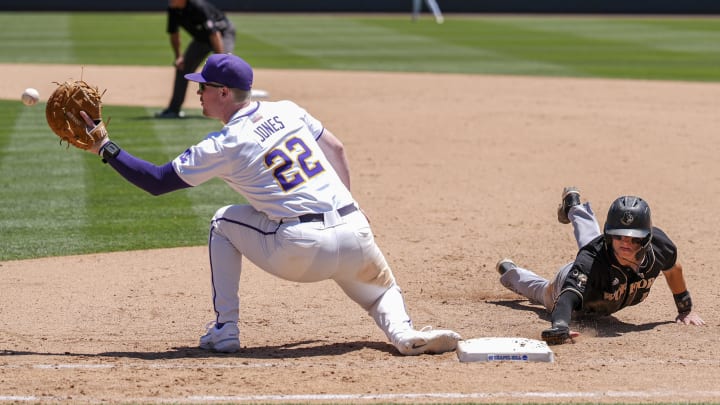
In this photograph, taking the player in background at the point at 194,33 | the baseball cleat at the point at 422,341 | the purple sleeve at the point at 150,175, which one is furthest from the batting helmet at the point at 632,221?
the player in background at the point at 194,33

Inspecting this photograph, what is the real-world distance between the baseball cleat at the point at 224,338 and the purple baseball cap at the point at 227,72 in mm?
1165

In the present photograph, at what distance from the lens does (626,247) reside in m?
5.35

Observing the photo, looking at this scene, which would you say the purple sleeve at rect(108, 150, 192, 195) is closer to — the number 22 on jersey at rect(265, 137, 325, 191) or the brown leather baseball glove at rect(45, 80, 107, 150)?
the brown leather baseball glove at rect(45, 80, 107, 150)

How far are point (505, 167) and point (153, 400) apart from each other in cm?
656

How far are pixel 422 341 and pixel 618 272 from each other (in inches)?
46.0

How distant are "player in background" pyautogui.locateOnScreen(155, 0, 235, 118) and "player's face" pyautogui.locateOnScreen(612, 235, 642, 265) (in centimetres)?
826

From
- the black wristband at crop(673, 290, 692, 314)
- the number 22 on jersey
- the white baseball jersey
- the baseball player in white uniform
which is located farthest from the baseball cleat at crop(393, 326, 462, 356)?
the black wristband at crop(673, 290, 692, 314)

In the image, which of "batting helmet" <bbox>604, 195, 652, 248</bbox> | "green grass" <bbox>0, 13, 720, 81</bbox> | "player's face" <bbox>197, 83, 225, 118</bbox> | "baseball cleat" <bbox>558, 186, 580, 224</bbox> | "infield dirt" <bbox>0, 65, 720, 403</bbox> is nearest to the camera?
"infield dirt" <bbox>0, 65, 720, 403</bbox>

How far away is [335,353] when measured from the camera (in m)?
5.27

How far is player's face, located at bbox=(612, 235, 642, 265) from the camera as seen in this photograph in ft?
17.5

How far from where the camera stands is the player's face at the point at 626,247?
5324mm

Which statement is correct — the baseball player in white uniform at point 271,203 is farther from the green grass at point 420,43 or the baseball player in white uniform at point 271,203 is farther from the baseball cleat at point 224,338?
the green grass at point 420,43

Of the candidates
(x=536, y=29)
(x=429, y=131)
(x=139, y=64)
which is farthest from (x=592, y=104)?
(x=536, y=29)

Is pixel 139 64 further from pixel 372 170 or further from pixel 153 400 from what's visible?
pixel 153 400
